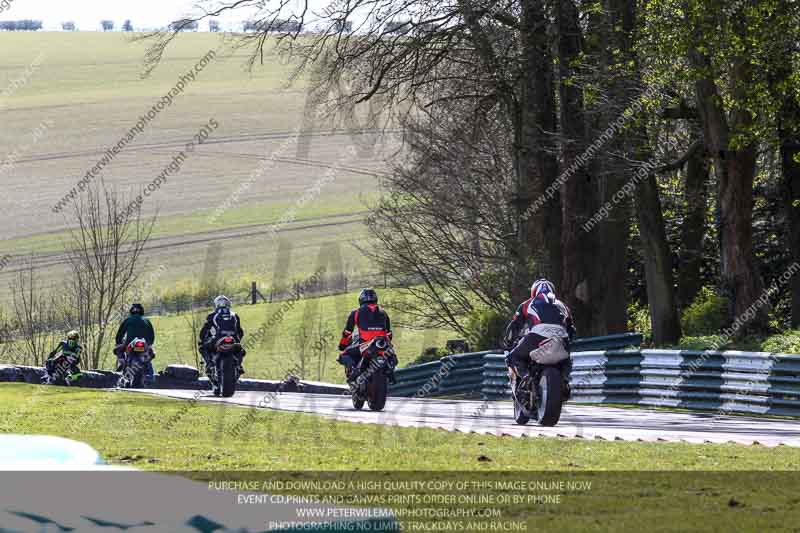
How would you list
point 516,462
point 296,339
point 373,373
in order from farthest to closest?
point 296,339, point 373,373, point 516,462

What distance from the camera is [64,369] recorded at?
27.9 meters

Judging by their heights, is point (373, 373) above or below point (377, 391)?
above

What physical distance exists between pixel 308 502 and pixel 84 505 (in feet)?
3.76

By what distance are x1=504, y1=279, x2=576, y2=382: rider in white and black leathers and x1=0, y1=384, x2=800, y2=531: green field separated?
5.85ft

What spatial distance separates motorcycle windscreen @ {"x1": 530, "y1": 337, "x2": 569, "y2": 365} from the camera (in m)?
15.6

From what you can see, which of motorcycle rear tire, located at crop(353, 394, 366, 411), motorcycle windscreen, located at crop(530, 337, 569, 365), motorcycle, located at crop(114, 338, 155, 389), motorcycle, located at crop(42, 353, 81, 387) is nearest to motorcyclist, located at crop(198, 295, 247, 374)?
motorcycle rear tire, located at crop(353, 394, 366, 411)

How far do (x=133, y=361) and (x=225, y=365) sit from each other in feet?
18.1

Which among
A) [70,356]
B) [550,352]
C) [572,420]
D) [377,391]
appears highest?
[550,352]

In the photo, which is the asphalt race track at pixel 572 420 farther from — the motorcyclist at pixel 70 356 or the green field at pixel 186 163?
the green field at pixel 186 163

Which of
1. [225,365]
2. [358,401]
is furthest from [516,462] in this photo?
[225,365]

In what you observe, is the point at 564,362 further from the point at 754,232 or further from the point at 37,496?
the point at 754,232

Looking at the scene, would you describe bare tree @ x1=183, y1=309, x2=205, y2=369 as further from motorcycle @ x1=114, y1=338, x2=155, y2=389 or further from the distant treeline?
the distant treeline

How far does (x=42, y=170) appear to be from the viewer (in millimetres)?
90375

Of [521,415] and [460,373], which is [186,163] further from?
[521,415]
